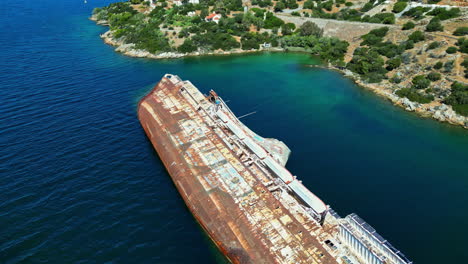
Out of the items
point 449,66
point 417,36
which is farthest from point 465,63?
point 417,36

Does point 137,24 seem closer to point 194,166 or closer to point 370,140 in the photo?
point 194,166

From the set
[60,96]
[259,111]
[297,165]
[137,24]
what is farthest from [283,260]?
[137,24]

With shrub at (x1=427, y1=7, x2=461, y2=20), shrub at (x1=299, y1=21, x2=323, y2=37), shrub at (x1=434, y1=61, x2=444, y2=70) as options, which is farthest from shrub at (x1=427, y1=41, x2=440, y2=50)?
shrub at (x1=299, y1=21, x2=323, y2=37)

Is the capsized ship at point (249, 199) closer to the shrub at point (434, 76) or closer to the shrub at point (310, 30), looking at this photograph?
the shrub at point (434, 76)

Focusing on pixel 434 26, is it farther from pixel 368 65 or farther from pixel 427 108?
pixel 427 108

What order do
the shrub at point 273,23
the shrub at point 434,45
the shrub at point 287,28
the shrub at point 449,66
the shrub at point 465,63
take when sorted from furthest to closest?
1. the shrub at point 273,23
2. the shrub at point 287,28
3. the shrub at point 434,45
4. the shrub at point 449,66
5. the shrub at point 465,63

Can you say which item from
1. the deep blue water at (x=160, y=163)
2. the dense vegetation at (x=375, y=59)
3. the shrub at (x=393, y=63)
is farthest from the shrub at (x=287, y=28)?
the shrub at (x=393, y=63)
